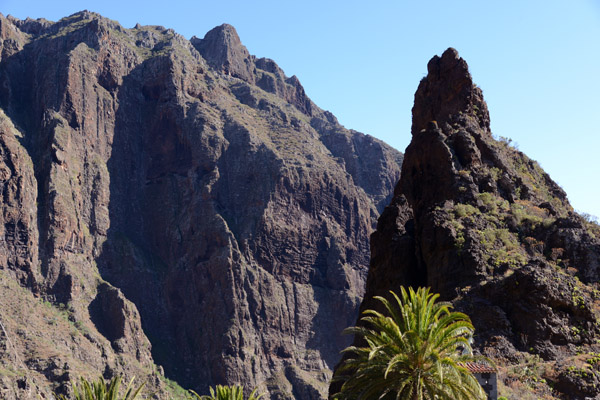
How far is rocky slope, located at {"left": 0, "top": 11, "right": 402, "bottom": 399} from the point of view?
151250mm

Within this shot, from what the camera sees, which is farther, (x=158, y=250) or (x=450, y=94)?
(x=158, y=250)

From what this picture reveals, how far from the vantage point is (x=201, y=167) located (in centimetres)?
19188

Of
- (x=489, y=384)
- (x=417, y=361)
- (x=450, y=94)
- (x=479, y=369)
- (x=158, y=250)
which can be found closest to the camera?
(x=417, y=361)

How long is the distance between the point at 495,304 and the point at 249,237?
124955mm

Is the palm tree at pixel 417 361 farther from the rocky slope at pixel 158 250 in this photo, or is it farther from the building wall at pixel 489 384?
the rocky slope at pixel 158 250

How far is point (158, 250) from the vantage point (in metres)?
190

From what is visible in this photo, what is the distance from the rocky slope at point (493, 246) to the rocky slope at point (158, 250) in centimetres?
8083

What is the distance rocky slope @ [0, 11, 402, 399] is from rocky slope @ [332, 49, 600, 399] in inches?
3182

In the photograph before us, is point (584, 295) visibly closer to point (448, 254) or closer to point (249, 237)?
point (448, 254)

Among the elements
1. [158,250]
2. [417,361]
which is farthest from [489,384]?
[158,250]

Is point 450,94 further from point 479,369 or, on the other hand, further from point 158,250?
point 158,250

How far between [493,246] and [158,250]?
134 meters

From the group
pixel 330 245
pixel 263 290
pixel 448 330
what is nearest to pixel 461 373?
pixel 448 330

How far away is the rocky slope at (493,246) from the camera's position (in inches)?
2162
